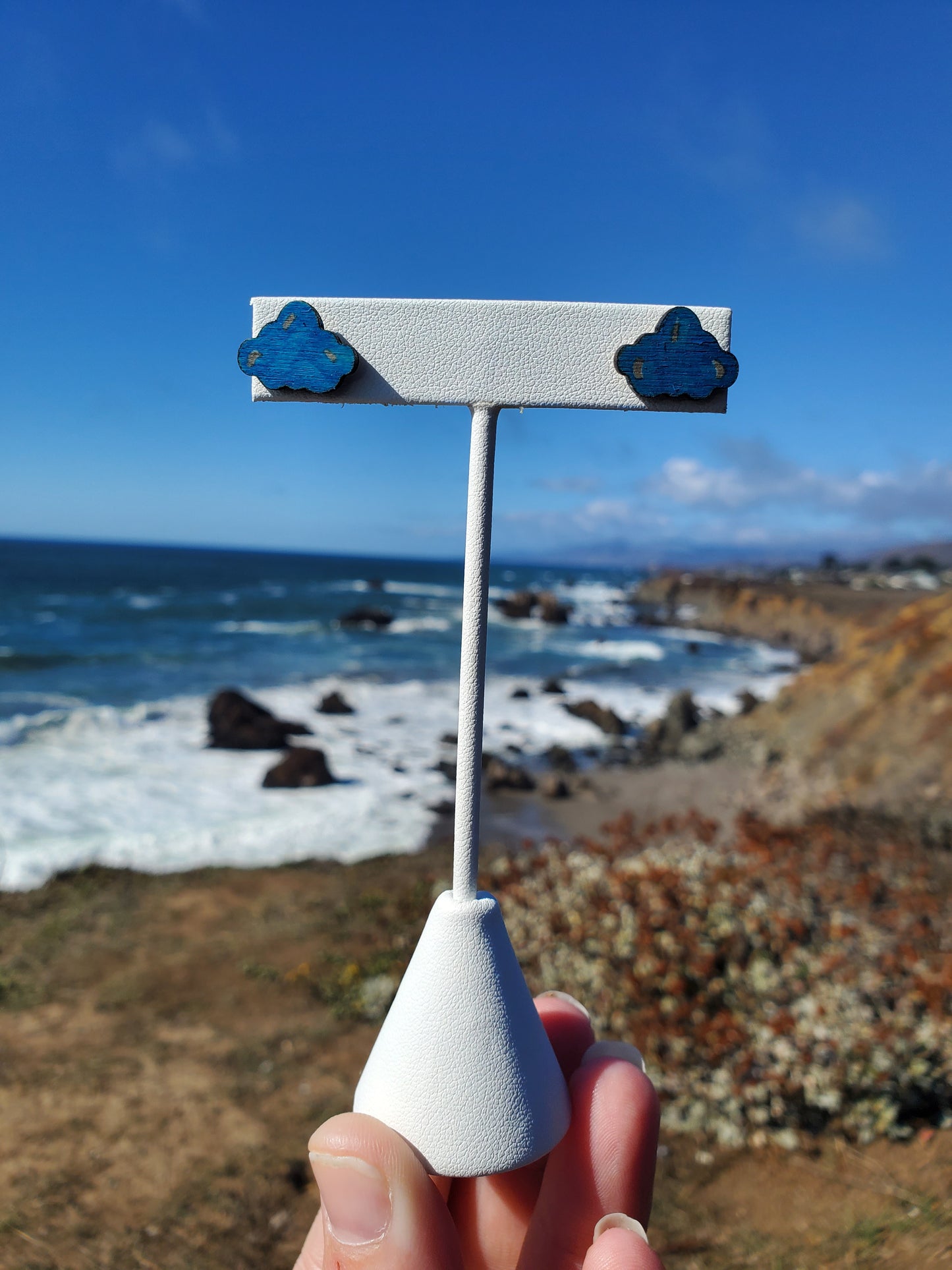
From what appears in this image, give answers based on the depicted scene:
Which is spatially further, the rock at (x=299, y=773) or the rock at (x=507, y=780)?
the rock at (x=507, y=780)

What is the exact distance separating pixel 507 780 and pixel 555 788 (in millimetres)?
721

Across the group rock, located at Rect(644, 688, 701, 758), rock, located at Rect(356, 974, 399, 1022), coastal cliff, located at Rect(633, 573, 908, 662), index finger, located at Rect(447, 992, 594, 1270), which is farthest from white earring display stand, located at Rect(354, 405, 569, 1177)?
coastal cliff, located at Rect(633, 573, 908, 662)

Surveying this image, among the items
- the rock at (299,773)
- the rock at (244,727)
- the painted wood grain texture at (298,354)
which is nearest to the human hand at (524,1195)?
the painted wood grain texture at (298,354)

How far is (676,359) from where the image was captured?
69.3 inches

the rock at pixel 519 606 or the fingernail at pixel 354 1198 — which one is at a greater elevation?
the fingernail at pixel 354 1198

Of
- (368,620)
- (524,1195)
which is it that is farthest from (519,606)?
(524,1195)

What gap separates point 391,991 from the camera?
512cm

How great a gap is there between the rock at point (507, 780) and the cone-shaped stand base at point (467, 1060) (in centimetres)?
948

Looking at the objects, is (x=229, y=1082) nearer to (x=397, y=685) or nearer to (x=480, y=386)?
(x=480, y=386)

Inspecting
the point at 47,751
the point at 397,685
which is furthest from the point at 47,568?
the point at 47,751

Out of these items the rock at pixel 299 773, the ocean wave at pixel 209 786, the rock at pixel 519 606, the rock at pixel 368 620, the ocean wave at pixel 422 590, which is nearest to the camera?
the ocean wave at pixel 209 786

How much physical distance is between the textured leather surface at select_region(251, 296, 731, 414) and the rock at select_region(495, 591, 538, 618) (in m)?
43.0

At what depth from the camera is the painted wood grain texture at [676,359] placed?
1.76m

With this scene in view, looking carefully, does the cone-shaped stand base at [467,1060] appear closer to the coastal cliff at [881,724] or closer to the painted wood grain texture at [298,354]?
the painted wood grain texture at [298,354]
